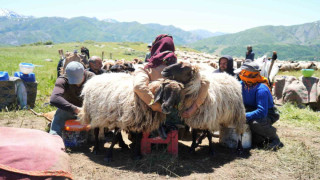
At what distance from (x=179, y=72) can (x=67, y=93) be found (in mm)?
2474

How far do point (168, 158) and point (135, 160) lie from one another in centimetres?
56

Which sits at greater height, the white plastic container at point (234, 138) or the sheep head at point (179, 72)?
the sheep head at point (179, 72)

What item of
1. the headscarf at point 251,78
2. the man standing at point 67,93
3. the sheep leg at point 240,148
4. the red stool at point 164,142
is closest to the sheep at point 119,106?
the red stool at point 164,142

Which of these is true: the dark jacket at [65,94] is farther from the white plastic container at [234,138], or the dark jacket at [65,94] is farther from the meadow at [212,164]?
the white plastic container at [234,138]

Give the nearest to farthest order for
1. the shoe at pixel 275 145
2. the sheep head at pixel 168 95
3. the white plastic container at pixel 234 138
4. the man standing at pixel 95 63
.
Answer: the sheep head at pixel 168 95, the shoe at pixel 275 145, the white plastic container at pixel 234 138, the man standing at pixel 95 63

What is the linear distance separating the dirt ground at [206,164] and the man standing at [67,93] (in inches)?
23.8

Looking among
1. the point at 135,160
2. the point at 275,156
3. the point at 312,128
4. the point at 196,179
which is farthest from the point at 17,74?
the point at 312,128

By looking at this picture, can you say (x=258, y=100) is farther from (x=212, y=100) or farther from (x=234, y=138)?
(x=212, y=100)

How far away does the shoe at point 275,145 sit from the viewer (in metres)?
4.84

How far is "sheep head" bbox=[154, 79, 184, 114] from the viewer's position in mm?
3538

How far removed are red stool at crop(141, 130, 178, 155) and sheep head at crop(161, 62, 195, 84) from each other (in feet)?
3.33

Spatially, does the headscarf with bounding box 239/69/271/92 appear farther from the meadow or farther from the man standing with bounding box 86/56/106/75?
the man standing with bounding box 86/56/106/75

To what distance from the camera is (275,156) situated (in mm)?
4531

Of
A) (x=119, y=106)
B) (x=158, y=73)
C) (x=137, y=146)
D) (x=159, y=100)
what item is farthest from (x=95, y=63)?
(x=159, y=100)
